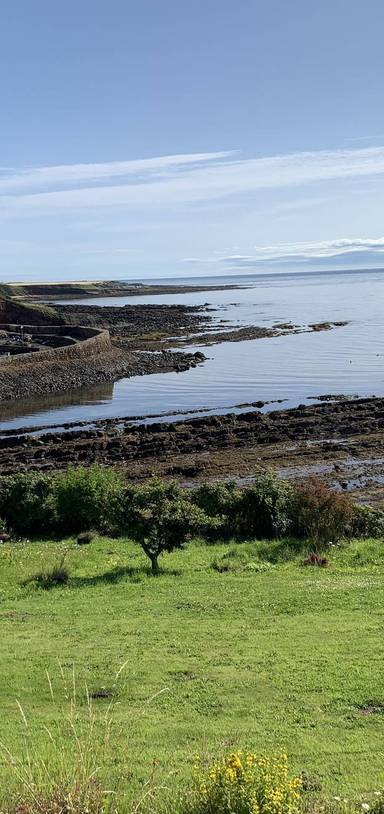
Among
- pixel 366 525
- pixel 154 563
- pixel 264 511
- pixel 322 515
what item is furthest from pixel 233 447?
pixel 154 563

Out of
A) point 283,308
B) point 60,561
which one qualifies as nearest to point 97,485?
point 60,561

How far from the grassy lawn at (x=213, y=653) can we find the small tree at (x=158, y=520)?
1.80 feet

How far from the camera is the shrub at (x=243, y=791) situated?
231 inches

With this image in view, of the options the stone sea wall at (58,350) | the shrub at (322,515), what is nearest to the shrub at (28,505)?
the shrub at (322,515)

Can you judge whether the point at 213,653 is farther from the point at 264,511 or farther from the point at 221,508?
the point at 221,508

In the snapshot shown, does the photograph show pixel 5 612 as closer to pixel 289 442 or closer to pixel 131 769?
pixel 131 769

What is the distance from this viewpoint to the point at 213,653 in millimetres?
11969

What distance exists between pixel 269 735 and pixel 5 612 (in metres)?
7.58

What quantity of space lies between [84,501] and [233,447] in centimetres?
1451

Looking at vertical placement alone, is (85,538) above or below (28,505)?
below

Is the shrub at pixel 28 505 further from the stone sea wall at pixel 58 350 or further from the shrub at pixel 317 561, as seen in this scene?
the stone sea wall at pixel 58 350

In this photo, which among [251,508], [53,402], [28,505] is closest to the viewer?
[251,508]

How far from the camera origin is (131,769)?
26.4ft

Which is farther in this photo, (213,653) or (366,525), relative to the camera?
(366,525)
